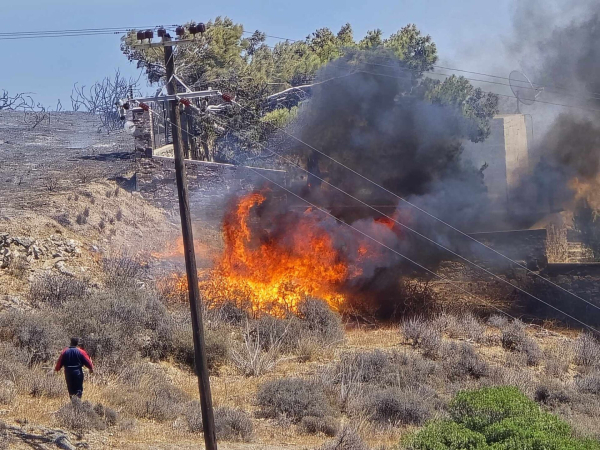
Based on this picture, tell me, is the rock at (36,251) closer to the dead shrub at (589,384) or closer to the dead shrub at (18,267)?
the dead shrub at (18,267)

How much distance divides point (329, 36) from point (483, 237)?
2189cm

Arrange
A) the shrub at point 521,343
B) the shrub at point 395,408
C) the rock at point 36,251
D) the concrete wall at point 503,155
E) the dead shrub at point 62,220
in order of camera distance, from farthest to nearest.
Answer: the concrete wall at point 503,155 < the dead shrub at point 62,220 < the rock at point 36,251 < the shrub at point 521,343 < the shrub at point 395,408

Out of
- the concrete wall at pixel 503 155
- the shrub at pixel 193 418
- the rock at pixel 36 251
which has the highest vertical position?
the concrete wall at pixel 503 155

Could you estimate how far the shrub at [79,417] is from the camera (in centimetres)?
1345

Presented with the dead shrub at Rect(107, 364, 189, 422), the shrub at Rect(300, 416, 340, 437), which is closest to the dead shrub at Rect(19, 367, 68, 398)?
the dead shrub at Rect(107, 364, 189, 422)

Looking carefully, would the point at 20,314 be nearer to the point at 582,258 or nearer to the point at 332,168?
the point at 332,168

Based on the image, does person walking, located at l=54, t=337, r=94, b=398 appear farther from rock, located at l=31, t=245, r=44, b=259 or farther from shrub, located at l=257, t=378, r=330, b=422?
rock, located at l=31, t=245, r=44, b=259

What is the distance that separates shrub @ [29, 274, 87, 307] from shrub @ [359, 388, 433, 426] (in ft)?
28.9

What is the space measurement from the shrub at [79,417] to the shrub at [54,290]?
696 cm

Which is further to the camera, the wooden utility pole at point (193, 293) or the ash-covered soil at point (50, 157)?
the ash-covered soil at point (50, 157)

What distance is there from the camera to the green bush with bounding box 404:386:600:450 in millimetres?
11430

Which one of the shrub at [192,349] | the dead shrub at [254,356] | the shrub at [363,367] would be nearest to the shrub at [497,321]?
the shrub at [363,367]

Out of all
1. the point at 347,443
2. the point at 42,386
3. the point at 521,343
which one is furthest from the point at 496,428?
the point at 521,343

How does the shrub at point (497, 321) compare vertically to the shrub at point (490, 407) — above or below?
below
